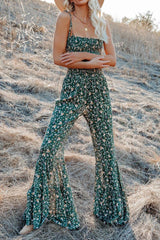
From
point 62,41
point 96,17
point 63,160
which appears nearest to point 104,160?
point 63,160

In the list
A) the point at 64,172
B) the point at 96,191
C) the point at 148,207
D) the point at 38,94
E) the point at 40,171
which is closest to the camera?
the point at 40,171

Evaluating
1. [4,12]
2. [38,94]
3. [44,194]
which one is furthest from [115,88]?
[44,194]

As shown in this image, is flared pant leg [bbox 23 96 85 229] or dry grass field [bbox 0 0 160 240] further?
dry grass field [bbox 0 0 160 240]

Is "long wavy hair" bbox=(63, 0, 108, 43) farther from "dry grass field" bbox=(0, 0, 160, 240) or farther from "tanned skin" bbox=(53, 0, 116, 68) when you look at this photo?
"dry grass field" bbox=(0, 0, 160, 240)

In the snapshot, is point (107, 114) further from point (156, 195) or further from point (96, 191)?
point (156, 195)

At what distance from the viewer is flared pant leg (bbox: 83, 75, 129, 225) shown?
2109 mm

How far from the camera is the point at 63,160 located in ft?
6.77

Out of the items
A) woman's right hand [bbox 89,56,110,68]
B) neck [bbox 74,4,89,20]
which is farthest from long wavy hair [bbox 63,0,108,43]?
woman's right hand [bbox 89,56,110,68]

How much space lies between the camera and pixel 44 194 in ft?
6.36

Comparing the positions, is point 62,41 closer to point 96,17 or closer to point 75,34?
point 75,34

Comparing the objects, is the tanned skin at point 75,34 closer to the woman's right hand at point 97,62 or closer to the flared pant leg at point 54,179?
the woman's right hand at point 97,62

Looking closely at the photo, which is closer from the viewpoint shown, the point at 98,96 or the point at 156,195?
the point at 98,96

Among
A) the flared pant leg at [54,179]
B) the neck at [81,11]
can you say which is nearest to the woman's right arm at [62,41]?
the neck at [81,11]

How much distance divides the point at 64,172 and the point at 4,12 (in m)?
6.79
